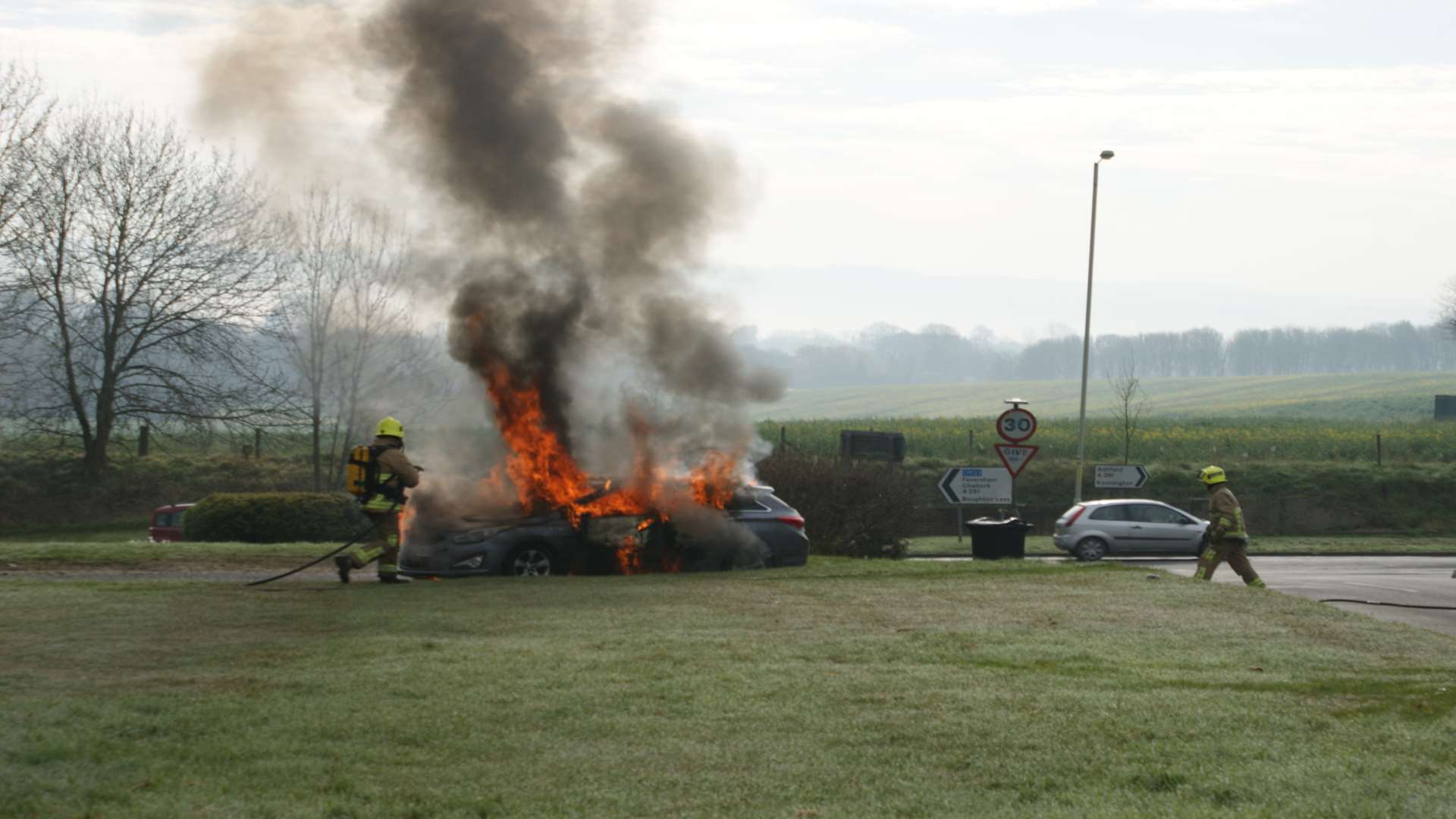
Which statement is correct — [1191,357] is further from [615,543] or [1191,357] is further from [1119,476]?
[615,543]

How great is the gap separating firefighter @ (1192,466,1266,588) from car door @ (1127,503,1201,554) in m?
11.2

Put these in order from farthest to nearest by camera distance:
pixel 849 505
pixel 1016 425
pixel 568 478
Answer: pixel 849 505 < pixel 1016 425 < pixel 568 478

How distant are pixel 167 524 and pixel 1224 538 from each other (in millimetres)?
20513

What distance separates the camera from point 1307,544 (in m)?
32.2

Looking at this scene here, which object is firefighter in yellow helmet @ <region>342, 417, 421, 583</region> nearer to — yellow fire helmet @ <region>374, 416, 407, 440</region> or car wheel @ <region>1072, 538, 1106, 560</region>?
yellow fire helmet @ <region>374, 416, 407, 440</region>

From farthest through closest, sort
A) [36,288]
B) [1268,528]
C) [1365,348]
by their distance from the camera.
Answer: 1. [1365,348]
2. [1268,528]
3. [36,288]

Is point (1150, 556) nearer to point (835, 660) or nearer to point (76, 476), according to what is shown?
point (835, 660)

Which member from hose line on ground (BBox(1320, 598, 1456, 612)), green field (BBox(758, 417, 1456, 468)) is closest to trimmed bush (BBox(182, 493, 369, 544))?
hose line on ground (BBox(1320, 598, 1456, 612))

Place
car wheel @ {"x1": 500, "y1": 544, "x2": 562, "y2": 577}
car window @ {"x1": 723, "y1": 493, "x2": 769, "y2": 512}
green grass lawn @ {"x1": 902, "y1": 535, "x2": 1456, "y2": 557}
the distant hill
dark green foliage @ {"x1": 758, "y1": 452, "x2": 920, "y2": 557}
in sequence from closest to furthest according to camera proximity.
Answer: car wheel @ {"x1": 500, "y1": 544, "x2": 562, "y2": 577} → car window @ {"x1": 723, "y1": 493, "x2": 769, "y2": 512} → dark green foliage @ {"x1": 758, "y1": 452, "x2": 920, "y2": 557} → green grass lawn @ {"x1": 902, "y1": 535, "x2": 1456, "y2": 557} → the distant hill

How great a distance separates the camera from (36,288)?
110 ft

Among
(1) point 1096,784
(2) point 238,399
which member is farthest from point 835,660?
(2) point 238,399

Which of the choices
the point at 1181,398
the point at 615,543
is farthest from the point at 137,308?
the point at 1181,398

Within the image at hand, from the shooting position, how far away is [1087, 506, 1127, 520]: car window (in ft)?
89.4

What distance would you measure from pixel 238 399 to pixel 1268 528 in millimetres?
27807
